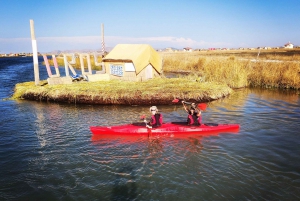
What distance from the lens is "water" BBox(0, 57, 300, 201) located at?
719cm

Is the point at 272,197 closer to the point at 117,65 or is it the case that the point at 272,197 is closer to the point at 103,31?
the point at 117,65

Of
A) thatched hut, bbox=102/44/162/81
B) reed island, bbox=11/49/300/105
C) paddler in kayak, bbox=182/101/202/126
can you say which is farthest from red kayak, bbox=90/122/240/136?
thatched hut, bbox=102/44/162/81

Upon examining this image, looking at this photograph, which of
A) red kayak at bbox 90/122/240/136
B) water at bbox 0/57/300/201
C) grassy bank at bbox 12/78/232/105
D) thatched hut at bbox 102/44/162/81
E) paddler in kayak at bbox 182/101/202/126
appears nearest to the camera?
water at bbox 0/57/300/201

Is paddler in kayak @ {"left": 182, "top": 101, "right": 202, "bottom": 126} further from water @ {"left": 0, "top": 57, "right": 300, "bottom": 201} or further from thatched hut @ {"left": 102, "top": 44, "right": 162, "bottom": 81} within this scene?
thatched hut @ {"left": 102, "top": 44, "right": 162, "bottom": 81}

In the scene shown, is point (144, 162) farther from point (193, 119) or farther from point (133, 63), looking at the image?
point (133, 63)

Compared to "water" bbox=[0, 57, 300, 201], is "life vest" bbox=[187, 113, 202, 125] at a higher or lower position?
higher

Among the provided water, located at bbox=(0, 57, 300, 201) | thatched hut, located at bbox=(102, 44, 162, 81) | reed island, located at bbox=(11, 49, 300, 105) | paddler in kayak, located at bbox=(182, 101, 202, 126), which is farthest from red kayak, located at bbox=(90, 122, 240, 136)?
thatched hut, located at bbox=(102, 44, 162, 81)

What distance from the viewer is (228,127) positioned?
12.1 meters

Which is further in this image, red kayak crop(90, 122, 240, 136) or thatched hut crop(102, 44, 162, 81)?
thatched hut crop(102, 44, 162, 81)

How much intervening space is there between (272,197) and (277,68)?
19998 mm

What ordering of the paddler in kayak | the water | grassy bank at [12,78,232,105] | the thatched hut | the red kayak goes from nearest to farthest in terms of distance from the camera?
1. the water
2. the red kayak
3. the paddler in kayak
4. grassy bank at [12,78,232,105]
5. the thatched hut

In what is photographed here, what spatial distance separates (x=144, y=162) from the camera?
8953mm

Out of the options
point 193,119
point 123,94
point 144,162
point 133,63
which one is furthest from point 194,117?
point 133,63

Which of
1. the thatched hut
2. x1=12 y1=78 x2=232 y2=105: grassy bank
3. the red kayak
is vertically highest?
the thatched hut
